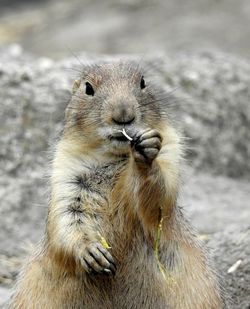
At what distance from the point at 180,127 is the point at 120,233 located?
281cm

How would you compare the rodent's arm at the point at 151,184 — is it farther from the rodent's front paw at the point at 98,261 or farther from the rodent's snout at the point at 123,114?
the rodent's front paw at the point at 98,261

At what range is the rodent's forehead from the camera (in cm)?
688

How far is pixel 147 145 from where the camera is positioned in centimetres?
615

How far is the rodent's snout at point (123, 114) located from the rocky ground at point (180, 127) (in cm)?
205

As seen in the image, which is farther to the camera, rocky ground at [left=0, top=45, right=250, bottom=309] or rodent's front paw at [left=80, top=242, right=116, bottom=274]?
rocky ground at [left=0, top=45, right=250, bottom=309]

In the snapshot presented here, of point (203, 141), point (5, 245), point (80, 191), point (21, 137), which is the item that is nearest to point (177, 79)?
point (203, 141)

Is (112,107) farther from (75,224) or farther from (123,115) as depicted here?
(75,224)

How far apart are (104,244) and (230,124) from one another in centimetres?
499

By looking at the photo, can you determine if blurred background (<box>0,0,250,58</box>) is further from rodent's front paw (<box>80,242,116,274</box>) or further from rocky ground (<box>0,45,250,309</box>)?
rodent's front paw (<box>80,242,116,274</box>)

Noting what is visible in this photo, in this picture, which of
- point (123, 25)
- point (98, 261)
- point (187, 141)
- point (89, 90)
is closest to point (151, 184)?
point (98, 261)

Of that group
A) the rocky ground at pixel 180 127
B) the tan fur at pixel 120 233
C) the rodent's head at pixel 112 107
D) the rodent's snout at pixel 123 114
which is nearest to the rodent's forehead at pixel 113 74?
the rodent's head at pixel 112 107

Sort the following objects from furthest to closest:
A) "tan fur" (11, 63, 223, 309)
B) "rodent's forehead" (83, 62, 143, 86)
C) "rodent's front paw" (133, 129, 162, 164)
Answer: "rodent's forehead" (83, 62, 143, 86), "tan fur" (11, 63, 223, 309), "rodent's front paw" (133, 129, 162, 164)

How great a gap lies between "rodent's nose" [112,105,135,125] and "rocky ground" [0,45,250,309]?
2.05 m

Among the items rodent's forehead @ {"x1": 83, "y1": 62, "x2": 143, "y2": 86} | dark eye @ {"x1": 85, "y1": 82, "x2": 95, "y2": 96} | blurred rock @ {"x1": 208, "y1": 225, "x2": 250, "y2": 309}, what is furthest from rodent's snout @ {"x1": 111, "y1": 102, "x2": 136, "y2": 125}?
blurred rock @ {"x1": 208, "y1": 225, "x2": 250, "y2": 309}
